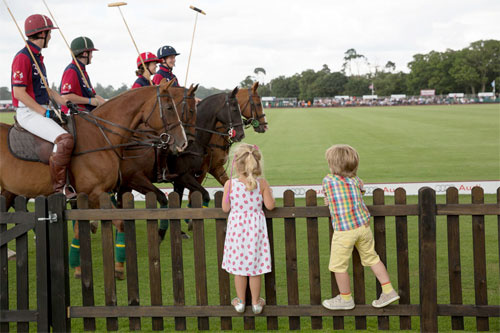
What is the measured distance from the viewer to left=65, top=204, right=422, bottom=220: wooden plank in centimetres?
453

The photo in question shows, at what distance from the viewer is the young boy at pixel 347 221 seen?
175 inches

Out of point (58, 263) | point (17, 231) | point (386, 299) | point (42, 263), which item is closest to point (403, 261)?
point (386, 299)

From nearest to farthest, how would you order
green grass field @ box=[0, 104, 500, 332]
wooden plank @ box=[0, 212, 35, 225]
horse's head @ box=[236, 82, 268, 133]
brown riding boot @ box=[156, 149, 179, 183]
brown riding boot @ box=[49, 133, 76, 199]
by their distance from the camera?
wooden plank @ box=[0, 212, 35, 225], green grass field @ box=[0, 104, 500, 332], brown riding boot @ box=[49, 133, 76, 199], brown riding boot @ box=[156, 149, 179, 183], horse's head @ box=[236, 82, 268, 133]

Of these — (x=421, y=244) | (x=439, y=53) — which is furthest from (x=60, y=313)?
(x=439, y=53)

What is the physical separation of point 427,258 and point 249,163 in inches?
64.5

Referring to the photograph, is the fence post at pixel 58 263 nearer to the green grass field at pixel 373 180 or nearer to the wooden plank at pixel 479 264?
the green grass field at pixel 373 180

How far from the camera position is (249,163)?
4.48 m

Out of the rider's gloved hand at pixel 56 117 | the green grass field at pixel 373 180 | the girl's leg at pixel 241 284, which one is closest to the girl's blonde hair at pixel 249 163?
the girl's leg at pixel 241 284

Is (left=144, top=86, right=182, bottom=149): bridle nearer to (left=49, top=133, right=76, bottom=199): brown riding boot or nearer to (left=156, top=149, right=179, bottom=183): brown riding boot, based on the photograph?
(left=49, top=133, right=76, bottom=199): brown riding boot

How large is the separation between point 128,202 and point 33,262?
312cm

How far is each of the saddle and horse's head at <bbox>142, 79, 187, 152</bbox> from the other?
92 centimetres

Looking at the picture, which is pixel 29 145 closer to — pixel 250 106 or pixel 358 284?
pixel 358 284

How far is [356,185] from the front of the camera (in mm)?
4520

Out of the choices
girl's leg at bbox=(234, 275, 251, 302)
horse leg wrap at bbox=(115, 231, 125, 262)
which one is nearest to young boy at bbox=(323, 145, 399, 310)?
girl's leg at bbox=(234, 275, 251, 302)
